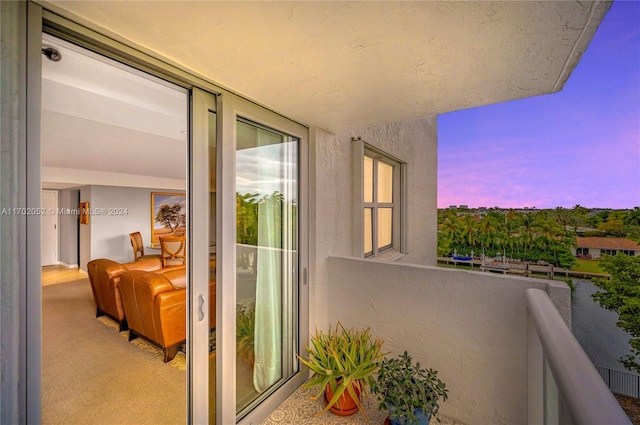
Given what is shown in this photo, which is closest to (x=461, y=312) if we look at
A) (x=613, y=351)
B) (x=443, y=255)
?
(x=443, y=255)

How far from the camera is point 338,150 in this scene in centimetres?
236

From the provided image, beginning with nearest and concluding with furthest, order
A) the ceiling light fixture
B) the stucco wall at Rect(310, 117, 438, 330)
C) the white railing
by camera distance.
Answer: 1. the white railing
2. the ceiling light fixture
3. the stucco wall at Rect(310, 117, 438, 330)

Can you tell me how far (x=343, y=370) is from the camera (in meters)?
1.68

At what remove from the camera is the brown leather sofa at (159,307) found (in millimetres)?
2471

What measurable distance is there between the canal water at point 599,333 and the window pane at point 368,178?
17.0 ft

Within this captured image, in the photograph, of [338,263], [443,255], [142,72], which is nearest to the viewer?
[142,72]

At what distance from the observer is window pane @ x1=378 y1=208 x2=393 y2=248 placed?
3.43 m

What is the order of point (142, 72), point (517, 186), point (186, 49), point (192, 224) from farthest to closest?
point (517, 186) < point (192, 224) < point (142, 72) < point (186, 49)

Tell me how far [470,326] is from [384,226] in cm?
206

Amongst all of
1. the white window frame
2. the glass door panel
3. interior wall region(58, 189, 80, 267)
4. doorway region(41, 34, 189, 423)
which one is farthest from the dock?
interior wall region(58, 189, 80, 267)

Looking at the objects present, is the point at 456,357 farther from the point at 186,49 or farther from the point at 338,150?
the point at 186,49

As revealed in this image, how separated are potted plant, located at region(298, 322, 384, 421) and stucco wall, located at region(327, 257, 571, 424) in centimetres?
22

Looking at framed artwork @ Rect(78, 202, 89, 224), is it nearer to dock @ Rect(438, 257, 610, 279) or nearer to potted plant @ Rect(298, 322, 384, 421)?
potted plant @ Rect(298, 322, 384, 421)

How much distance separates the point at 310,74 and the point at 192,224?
0.94 metres
